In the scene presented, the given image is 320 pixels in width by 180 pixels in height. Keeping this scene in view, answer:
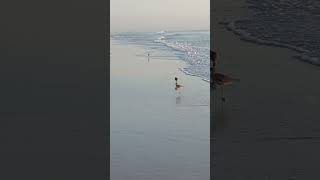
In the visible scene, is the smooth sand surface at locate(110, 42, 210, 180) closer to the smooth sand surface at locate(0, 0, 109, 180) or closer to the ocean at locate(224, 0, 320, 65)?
the smooth sand surface at locate(0, 0, 109, 180)

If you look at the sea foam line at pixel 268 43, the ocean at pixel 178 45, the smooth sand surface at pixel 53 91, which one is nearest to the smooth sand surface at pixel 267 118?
the sea foam line at pixel 268 43

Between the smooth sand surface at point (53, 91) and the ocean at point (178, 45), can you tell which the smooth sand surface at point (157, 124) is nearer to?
the smooth sand surface at point (53, 91)

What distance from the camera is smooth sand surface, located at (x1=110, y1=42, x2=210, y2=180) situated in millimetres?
4593

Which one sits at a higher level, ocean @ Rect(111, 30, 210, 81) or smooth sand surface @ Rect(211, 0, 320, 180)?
ocean @ Rect(111, 30, 210, 81)

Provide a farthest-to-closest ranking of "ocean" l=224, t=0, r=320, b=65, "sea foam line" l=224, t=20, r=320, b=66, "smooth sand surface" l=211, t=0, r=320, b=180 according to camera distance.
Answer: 1. "ocean" l=224, t=0, r=320, b=65
2. "sea foam line" l=224, t=20, r=320, b=66
3. "smooth sand surface" l=211, t=0, r=320, b=180

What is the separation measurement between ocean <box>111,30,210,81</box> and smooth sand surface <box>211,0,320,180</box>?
16.6 inches

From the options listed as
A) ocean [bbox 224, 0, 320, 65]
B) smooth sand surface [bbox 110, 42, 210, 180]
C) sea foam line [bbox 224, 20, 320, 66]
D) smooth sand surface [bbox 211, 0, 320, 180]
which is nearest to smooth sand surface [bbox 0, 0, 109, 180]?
smooth sand surface [bbox 110, 42, 210, 180]

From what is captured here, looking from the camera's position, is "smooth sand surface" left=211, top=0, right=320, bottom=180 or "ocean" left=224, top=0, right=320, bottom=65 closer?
"smooth sand surface" left=211, top=0, right=320, bottom=180

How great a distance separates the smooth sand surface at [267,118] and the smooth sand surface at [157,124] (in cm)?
17

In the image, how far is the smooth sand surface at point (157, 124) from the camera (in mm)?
4593

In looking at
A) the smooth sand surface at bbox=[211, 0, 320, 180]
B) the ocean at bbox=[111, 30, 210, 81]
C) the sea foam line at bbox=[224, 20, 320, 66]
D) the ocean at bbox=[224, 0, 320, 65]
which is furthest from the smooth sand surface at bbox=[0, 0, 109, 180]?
the ocean at bbox=[224, 0, 320, 65]

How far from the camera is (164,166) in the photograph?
462cm

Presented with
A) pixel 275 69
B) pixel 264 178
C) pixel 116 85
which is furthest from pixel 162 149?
pixel 275 69

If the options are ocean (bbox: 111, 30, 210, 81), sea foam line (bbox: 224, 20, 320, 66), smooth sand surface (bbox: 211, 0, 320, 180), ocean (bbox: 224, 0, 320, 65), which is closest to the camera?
smooth sand surface (bbox: 211, 0, 320, 180)
